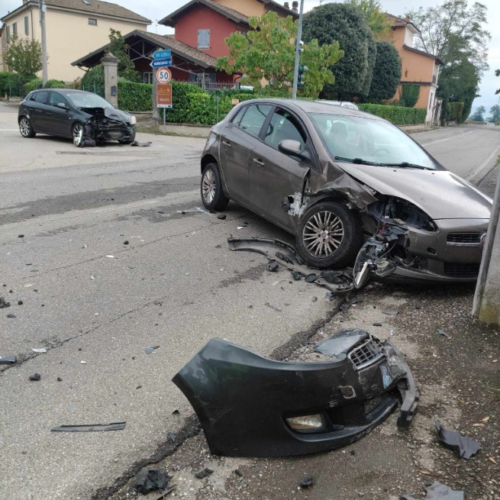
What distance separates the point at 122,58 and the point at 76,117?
2086cm

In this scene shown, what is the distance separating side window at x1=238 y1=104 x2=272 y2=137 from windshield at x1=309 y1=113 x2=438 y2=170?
0.81 metres

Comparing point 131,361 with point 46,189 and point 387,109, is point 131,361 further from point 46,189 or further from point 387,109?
point 387,109

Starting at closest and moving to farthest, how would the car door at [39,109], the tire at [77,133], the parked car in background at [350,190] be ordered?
the parked car in background at [350,190]
the tire at [77,133]
the car door at [39,109]

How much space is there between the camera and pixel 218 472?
255 cm

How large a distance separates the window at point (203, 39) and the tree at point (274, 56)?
1482 centimetres

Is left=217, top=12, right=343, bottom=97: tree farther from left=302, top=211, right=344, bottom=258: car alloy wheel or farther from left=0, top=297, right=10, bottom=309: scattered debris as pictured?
left=0, top=297, right=10, bottom=309: scattered debris

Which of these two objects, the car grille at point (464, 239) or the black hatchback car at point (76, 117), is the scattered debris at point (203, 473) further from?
the black hatchback car at point (76, 117)

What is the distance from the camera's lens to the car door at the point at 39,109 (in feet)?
56.1

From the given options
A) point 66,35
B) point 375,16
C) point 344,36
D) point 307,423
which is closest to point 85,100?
point 307,423

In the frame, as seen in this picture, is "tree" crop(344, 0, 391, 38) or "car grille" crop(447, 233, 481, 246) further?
"tree" crop(344, 0, 391, 38)

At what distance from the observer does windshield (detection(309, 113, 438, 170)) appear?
572 centimetres

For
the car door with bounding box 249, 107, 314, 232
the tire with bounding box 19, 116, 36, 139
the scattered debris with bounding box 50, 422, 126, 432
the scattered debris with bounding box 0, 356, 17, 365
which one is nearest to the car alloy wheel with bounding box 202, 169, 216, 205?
the car door with bounding box 249, 107, 314, 232

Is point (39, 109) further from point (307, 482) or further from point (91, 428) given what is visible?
point (307, 482)

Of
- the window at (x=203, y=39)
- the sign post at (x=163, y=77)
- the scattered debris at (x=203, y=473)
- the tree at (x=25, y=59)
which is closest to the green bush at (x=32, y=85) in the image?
the tree at (x=25, y=59)
